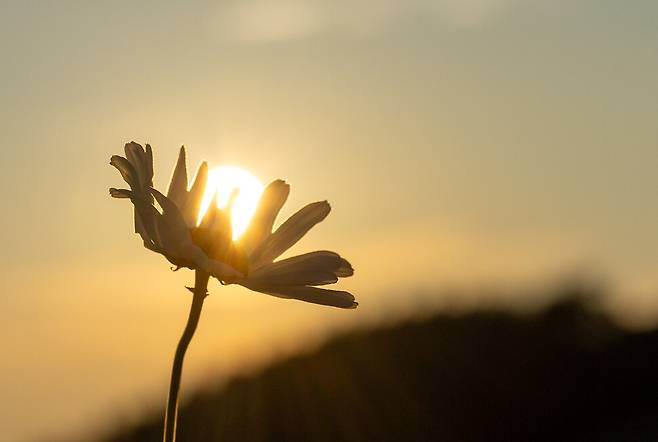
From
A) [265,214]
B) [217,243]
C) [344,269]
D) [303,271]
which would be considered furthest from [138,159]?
[265,214]

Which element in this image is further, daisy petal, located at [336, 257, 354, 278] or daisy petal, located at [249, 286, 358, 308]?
daisy petal, located at [336, 257, 354, 278]

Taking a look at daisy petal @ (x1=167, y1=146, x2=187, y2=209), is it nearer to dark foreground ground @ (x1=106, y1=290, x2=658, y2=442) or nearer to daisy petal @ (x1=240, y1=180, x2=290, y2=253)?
daisy petal @ (x1=240, y1=180, x2=290, y2=253)

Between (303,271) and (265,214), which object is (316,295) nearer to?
(303,271)

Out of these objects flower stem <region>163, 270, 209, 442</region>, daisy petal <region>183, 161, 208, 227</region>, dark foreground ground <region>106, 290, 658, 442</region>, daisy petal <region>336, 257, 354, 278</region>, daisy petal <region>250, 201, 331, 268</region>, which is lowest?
flower stem <region>163, 270, 209, 442</region>

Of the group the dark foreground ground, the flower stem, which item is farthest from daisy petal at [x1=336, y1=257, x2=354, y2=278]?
the dark foreground ground

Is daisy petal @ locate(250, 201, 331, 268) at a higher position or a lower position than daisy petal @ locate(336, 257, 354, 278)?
higher

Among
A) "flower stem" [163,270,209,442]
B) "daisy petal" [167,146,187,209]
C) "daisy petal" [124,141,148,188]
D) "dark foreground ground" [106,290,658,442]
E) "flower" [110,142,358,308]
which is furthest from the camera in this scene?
"dark foreground ground" [106,290,658,442]
